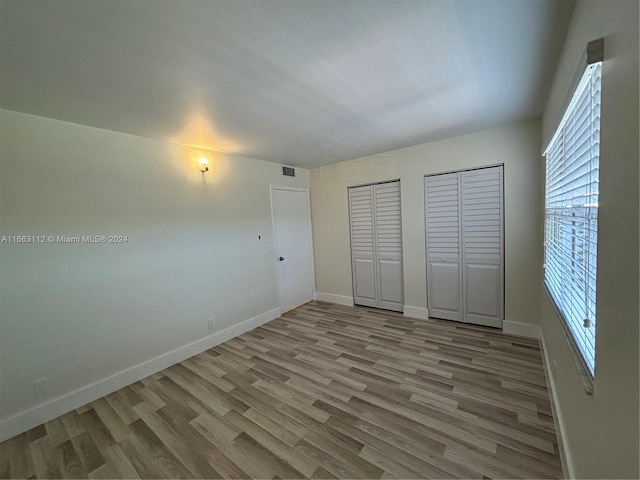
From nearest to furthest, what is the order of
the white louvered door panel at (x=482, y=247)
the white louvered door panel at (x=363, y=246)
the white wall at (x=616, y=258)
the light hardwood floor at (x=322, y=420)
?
the white wall at (x=616, y=258) < the light hardwood floor at (x=322, y=420) < the white louvered door panel at (x=482, y=247) < the white louvered door panel at (x=363, y=246)

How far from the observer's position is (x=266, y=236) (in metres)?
3.88

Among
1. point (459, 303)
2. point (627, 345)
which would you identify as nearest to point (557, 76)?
point (627, 345)

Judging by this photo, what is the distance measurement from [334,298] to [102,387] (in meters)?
3.27

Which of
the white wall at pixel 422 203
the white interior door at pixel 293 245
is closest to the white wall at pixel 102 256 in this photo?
the white interior door at pixel 293 245

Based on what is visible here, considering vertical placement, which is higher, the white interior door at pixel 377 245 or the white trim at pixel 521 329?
the white interior door at pixel 377 245

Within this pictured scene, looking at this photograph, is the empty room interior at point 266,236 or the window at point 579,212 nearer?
the window at point 579,212

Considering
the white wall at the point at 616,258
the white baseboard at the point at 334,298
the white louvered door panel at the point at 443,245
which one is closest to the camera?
the white wall at the point at 616,258

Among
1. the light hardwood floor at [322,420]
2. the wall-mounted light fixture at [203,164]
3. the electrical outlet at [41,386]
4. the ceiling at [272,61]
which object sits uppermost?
the ceiling at [272,61]

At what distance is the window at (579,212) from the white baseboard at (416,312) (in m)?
1.85

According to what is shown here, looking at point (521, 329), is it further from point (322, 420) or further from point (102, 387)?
point (102, 387)

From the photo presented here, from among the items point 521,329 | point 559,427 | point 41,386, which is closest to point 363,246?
point 521,329

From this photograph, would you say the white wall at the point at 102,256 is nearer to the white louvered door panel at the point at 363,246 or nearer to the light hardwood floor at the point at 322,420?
the light hardwood floor at the point at 322,420

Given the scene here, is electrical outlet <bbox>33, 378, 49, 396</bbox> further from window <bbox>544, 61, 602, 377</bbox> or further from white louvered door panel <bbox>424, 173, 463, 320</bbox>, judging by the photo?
white louvered door panel <bbox>424, 173, 463, 320</bbox>

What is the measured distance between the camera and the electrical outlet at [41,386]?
1982 millimetres
